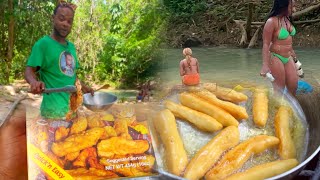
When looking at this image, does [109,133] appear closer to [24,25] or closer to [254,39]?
[24,25]

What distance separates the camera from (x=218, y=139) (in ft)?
9.11

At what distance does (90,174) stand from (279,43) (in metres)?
1.26

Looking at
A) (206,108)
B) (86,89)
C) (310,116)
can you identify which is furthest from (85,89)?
(310,116)

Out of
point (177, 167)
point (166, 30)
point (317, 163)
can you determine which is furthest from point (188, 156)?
point (317, 163)

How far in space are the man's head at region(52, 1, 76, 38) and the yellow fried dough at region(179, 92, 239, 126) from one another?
2.32 feet

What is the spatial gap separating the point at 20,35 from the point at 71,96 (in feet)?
1.29

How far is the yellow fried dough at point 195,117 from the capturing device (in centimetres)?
277

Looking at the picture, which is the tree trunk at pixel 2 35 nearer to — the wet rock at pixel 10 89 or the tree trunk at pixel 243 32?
the wet rock at pixel 10 89

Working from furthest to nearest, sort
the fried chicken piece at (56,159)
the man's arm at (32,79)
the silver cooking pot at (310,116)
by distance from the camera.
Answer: the silver cooking pot at (310,116), the fried chicken piece at (56,159), the man's arm at (32,79)

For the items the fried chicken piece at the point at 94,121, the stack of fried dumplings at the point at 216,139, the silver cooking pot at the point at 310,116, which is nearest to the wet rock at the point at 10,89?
the fried chicken piece at the point at 94,121

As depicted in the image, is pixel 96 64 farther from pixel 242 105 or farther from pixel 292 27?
pixel 292 27

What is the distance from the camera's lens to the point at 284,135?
113 inches

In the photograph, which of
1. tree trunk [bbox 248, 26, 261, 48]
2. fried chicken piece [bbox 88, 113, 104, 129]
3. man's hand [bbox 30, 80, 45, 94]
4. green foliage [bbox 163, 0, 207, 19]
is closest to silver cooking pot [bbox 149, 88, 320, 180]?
tree trunk [bbox 248, 26, 261, 48]

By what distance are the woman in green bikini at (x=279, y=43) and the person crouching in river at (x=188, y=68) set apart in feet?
1.28
